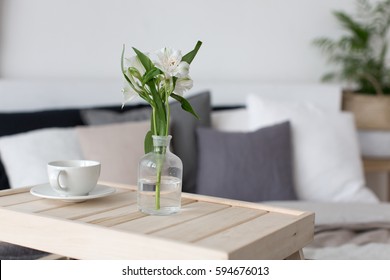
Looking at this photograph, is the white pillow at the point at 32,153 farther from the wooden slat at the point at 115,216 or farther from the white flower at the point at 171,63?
the white flower at the point at 171,63

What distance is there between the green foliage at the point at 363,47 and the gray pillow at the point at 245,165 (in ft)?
3.49

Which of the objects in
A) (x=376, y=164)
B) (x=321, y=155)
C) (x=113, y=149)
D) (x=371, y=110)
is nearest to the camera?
(x=113, y=149)

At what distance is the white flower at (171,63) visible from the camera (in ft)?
4.91

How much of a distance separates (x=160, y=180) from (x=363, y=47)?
2498mm

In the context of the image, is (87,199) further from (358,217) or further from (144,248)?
(358,217)

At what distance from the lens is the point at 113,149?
263 cm

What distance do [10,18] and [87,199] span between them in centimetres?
177

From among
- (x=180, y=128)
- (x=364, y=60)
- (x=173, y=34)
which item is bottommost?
(x=180, y=128)

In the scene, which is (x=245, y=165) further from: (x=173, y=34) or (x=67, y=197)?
(x=67, y=197)

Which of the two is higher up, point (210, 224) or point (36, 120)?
point (36, 120)

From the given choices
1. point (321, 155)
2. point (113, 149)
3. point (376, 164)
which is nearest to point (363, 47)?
point (376, 164)

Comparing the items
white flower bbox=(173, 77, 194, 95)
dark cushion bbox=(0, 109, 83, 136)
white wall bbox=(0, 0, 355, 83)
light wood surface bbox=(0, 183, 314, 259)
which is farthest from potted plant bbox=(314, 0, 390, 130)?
white flower bbox=(173, 77, 194, 95)

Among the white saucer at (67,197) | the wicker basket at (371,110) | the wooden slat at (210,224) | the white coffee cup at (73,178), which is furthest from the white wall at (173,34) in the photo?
the wooden slat at (210,224)

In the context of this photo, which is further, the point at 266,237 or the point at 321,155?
the point at 321,155
